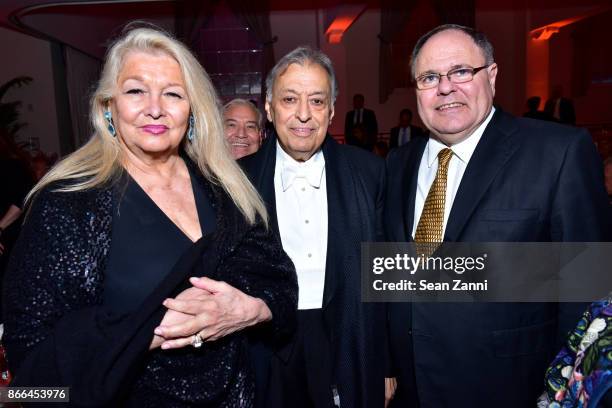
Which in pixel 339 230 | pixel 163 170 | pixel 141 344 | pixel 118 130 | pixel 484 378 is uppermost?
pixel 118 130

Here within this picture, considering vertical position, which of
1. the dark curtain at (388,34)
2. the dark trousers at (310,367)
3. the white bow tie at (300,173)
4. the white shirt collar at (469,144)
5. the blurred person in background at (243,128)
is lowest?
the dark trousers at (310,367)

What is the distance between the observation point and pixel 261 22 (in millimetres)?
10836

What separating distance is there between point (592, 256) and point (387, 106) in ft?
33.8

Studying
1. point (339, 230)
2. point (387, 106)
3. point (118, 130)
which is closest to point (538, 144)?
point (339, 230)

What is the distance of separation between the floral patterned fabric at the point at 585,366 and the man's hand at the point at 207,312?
0.84 meters

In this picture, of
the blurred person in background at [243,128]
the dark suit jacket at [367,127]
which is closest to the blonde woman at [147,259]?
the blurred person in background at [243,128]

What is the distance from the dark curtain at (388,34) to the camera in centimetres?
1101

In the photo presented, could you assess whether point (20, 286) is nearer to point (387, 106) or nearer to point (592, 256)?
point (592, 256)

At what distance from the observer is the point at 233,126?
3.26 meters

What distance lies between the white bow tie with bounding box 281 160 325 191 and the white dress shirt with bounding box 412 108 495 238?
0.44m

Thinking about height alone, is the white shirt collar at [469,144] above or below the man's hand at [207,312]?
above

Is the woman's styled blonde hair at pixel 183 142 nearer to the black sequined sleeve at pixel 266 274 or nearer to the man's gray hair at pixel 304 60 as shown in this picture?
the black sequined sleeve at pixel 266 274

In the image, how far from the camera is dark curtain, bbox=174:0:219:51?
35.8 ft

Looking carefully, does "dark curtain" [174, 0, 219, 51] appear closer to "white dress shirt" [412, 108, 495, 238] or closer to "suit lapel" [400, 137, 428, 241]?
"suit lapel" [400, 137, 428, 241]
